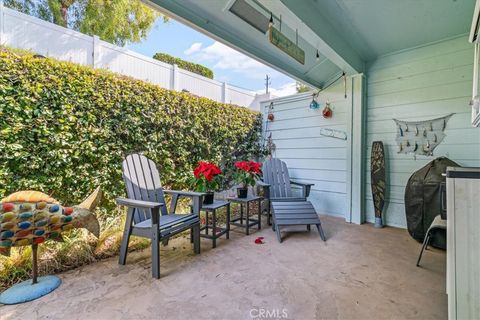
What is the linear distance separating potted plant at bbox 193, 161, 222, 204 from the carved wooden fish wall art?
2.74 m

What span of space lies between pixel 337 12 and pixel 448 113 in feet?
6.74

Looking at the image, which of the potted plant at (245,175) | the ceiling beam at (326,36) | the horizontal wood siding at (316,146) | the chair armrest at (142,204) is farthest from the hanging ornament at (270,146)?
the chair armrest at (142,204)

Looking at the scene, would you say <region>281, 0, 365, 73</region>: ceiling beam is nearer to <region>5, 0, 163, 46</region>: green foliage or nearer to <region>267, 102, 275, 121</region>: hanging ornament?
<region>267, 102, 275, 121</region>: hanging ornament

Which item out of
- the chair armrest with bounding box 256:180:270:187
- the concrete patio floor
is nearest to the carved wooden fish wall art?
the concrete patio floor

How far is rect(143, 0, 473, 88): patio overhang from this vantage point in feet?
6.98

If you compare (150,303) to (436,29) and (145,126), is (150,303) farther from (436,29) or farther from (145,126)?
(436,29)

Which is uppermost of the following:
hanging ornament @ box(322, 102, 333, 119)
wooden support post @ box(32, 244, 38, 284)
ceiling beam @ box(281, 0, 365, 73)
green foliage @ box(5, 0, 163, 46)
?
green foliage @ box(5, 0, 163, 46)

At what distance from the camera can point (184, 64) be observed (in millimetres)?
7703

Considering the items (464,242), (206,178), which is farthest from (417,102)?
(206,178)

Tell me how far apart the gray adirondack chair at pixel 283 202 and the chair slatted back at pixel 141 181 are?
4.73ft

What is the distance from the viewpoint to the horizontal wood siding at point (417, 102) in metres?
2.97

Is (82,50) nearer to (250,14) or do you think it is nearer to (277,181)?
(250,14)

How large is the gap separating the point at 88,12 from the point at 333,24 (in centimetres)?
807

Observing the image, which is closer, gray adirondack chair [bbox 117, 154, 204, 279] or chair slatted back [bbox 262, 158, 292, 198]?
gray adirondack chair [bbox 117, 154, 204, 279]
